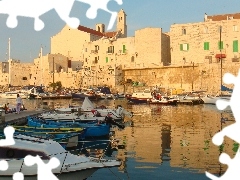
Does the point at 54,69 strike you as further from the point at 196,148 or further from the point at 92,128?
the point at 196,148

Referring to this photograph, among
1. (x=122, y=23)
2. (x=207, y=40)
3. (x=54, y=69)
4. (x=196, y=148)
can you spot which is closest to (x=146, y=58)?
(x=207, y=40)

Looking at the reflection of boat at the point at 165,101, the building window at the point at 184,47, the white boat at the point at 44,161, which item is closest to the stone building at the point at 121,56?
the building window at the point at 184,47

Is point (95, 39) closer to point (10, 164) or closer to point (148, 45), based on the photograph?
point (148, 45)

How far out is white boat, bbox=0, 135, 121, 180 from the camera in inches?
351

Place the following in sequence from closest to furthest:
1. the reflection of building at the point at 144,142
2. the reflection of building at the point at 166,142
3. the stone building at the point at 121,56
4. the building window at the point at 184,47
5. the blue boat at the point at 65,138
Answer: the reflection of building at the point at 144,142, the reflection of building at the point at 166,142, the blue boat at the point at 65,138, the building window at the point at 184,47, the stone building at the point at 121,56

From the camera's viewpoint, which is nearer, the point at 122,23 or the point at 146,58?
the point at 146,58

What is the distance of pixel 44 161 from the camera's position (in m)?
8.96

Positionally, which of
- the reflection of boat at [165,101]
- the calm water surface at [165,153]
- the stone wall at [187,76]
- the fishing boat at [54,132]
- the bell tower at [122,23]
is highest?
the bell tower at [122,23]

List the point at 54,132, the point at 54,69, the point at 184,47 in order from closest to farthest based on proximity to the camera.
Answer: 1. the point at 54,132
2. the point at 184,47
3. the point at 54,69

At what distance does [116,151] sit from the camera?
49.4 feet

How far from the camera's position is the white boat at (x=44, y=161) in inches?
351

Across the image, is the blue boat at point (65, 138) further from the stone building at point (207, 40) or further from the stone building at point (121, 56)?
the stone building at point (121, 56)

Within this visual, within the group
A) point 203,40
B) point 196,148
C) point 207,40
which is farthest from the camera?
point 203,40

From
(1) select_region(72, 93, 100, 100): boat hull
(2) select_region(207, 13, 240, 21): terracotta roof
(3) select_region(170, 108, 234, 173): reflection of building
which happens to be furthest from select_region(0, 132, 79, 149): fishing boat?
(2) select_region(207, 13, 240, 21): terracotta roof
